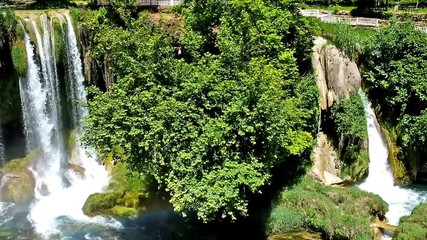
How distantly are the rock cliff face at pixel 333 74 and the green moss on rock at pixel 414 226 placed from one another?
777 cm

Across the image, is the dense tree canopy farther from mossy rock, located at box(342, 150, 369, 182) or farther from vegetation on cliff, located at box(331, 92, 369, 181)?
mossy rock, located at box(342, 150, 369, 182)

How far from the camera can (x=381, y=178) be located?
27.5 metres

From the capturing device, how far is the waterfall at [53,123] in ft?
90.4

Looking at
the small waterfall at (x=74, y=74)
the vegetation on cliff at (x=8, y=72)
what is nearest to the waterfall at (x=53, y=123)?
the small waterfall at (x=74, y=74)

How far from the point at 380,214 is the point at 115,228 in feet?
38.9

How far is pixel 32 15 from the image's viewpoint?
92.9 feet

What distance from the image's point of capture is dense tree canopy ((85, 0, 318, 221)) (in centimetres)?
2002

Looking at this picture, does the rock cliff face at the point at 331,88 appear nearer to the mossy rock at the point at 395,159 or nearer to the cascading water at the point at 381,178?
the cascading water at the point at 381,178

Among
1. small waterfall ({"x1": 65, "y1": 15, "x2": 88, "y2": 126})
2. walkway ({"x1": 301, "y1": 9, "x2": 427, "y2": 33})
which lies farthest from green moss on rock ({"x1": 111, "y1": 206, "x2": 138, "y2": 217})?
walkway ({"x1": 301, "y1": 9, "x2": 427, "y2": 33})

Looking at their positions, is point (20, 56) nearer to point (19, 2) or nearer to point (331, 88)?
point (19, 2)

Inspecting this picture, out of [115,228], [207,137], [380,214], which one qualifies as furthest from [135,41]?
[380,214]

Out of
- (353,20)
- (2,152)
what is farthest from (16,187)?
(353,20)

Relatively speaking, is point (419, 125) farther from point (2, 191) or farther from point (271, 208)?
point (2, 191)

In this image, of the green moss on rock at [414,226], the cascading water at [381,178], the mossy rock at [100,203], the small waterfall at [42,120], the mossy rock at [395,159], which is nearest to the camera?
the green moss on rock at [414,226]
